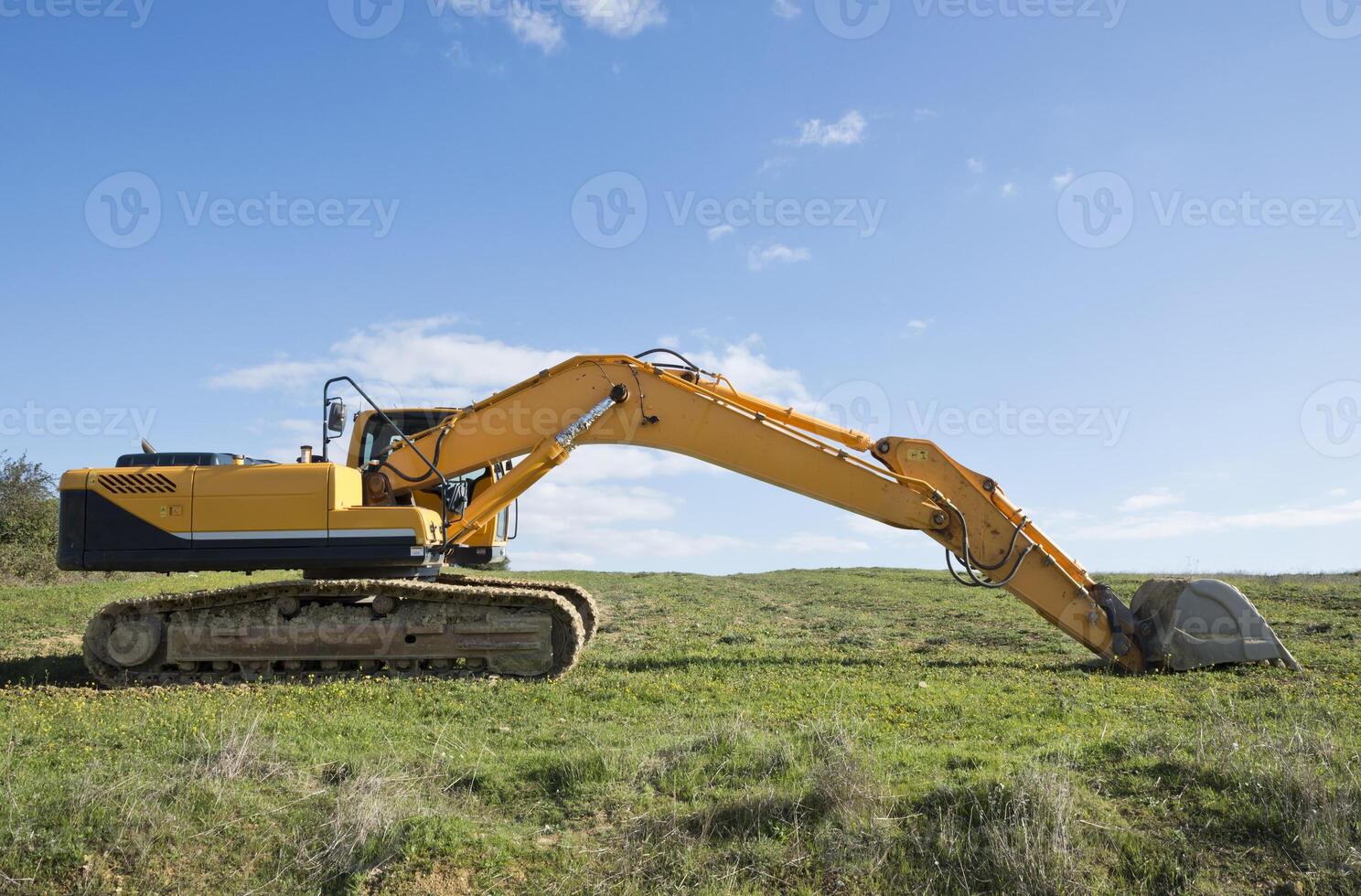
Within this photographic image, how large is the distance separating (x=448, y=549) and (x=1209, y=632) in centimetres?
958

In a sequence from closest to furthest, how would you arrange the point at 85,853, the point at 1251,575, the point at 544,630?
the point at 85,853
the point at 544,630
the point at 1251,575

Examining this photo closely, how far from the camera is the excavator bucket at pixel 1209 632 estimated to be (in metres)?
11.6

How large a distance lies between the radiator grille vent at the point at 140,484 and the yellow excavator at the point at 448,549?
2 centimetres

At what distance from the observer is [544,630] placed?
11.4 meters

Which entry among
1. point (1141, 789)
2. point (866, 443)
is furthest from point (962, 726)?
point (866, 443)

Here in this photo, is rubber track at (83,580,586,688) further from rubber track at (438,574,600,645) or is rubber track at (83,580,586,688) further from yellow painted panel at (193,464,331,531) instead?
rubber track at (438,574,600,645)

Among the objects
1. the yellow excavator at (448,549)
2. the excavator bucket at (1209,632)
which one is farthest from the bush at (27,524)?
the excavator bucket at (1209,632)

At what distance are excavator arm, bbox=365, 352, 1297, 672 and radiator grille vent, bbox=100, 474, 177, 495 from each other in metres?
2.36

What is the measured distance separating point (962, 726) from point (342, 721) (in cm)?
557

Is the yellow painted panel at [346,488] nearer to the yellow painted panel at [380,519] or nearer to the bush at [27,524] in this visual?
the yellow painted panel at [380,519]

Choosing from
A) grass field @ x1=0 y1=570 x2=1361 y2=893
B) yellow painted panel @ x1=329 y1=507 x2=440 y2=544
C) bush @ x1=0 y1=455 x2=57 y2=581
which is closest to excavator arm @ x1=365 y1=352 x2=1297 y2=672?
Answer: yellow painted panel @ x1=329 y1=507 x2=440 y2=544

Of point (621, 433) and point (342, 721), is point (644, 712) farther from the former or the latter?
point (621, 433)

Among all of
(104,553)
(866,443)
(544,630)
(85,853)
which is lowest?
(85,853)

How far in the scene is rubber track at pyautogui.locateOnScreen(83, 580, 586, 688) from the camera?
1129 cm
